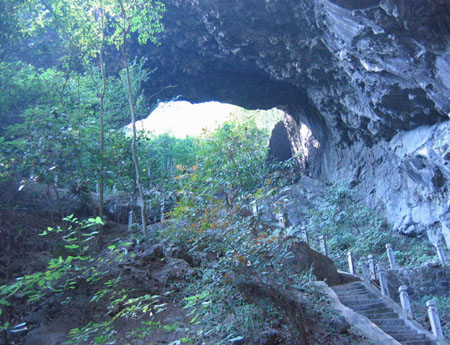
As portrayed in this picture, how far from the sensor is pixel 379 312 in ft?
23.9

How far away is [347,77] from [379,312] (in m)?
8.43

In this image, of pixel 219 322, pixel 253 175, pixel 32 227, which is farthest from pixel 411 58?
pixel 32 227

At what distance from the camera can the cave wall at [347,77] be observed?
9102 millimetres

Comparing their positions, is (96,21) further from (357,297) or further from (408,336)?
(408,336)

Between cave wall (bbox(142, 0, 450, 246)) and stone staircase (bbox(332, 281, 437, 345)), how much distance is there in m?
4.61

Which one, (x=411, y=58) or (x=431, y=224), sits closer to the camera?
(x=411, y=58)

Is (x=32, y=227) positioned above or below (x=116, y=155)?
below

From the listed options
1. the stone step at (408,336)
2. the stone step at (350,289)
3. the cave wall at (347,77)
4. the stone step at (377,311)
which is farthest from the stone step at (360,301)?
the cave wall at (347,77)

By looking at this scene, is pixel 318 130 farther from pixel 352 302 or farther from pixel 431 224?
pixel 352 302

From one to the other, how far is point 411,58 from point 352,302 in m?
6.33

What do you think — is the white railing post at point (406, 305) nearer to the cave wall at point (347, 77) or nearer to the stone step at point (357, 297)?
the stone step at point (357, 297)

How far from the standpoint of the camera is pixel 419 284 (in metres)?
9.97

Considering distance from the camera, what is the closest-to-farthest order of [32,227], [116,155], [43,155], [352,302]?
[43,155] → [352,302] → [32,227] → [116,155]

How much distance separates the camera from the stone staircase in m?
6.47
